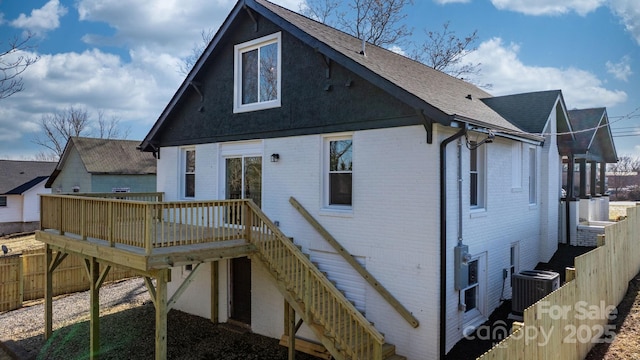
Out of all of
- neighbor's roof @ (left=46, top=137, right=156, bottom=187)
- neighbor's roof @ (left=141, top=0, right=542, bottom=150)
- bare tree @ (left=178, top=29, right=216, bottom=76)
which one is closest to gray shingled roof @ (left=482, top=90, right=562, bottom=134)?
neighbor's roof @ (left=141, top=0, right=542, bottom=150)

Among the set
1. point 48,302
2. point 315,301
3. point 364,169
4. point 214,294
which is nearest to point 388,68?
point 364,169

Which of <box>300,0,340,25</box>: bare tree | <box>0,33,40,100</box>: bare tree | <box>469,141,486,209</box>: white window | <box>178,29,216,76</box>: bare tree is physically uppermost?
<box>300,0,340,25</box>: bare tree

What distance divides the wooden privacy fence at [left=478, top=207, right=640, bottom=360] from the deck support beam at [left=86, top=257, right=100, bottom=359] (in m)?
9.02

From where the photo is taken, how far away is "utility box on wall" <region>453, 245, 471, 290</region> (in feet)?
26.3

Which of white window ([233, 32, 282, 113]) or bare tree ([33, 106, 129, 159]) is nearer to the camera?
white window ([233, 32, 282, 113])

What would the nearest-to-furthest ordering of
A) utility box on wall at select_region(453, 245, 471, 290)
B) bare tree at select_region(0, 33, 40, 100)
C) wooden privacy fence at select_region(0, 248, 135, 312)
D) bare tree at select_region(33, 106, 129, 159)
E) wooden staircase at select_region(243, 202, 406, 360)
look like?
wooden staircase at select_region(243, 202, 406, 360)
utility box on wall at select_region(453, 245, 471, 290)
bare tree at select_region(0, 33, 40, 100)
wooden privacy fence at select_region(0, 248, 135, 312)
bare tree at select_region(33, 106, 129, 159)

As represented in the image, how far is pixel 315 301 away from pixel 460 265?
3.03 m

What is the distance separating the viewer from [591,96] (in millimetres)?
22328

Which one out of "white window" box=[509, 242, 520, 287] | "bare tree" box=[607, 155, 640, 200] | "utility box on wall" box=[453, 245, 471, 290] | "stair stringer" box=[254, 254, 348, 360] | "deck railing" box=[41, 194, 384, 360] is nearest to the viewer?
"deck railing" box=[41, 194, 384, 360]

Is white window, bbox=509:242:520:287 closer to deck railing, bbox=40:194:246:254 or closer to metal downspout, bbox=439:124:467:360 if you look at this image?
metal downspout, bbox=439:124:467:360

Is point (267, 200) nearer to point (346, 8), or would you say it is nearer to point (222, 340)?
point (222, 340)

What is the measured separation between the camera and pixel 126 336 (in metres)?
11.2

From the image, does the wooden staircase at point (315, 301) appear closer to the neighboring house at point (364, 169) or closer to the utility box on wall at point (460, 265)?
the neighboring house at point (364, 169)

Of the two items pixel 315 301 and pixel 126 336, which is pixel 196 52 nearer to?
pixel 126 336
